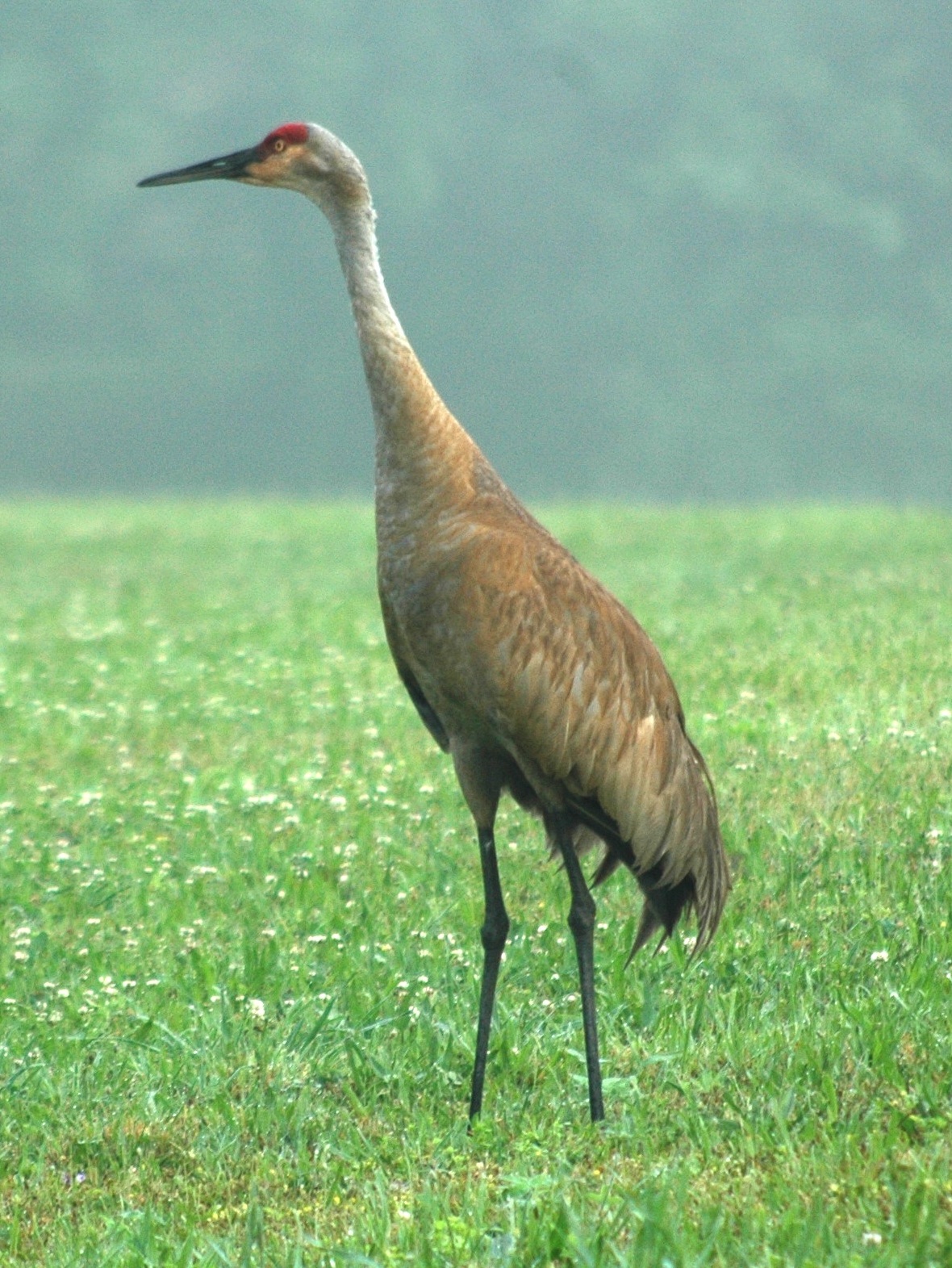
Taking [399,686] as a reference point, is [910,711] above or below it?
above

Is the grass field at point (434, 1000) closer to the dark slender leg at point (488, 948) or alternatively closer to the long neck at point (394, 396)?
the dark slender leg at point (488, 948)

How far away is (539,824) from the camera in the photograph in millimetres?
6516

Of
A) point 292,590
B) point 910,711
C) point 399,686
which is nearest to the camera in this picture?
point 910,711

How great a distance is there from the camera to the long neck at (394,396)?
4.26 meters

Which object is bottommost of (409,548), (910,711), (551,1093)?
(551,1093)

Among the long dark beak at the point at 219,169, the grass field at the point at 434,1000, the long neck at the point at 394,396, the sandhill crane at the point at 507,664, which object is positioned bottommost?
the grass field at the point at 434,1000

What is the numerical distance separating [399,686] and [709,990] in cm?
521

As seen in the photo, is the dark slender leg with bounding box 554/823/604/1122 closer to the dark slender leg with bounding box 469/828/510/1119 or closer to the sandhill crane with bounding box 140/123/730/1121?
the sandhill crane with bounding box 140/123/730/1121

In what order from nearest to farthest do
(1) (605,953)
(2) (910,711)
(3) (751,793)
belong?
(1) (605,953), (3) (751,793), (2) (910,711)

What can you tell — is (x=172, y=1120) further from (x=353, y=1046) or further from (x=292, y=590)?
(x=292, y=590)

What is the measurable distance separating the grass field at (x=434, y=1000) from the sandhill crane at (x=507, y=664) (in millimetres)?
286

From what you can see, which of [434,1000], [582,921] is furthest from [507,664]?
[434,1000]

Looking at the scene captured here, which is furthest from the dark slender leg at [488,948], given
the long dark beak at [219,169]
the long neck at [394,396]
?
the long dark beak at [219,169]

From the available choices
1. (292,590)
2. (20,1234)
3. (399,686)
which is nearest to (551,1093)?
(20,1234)
